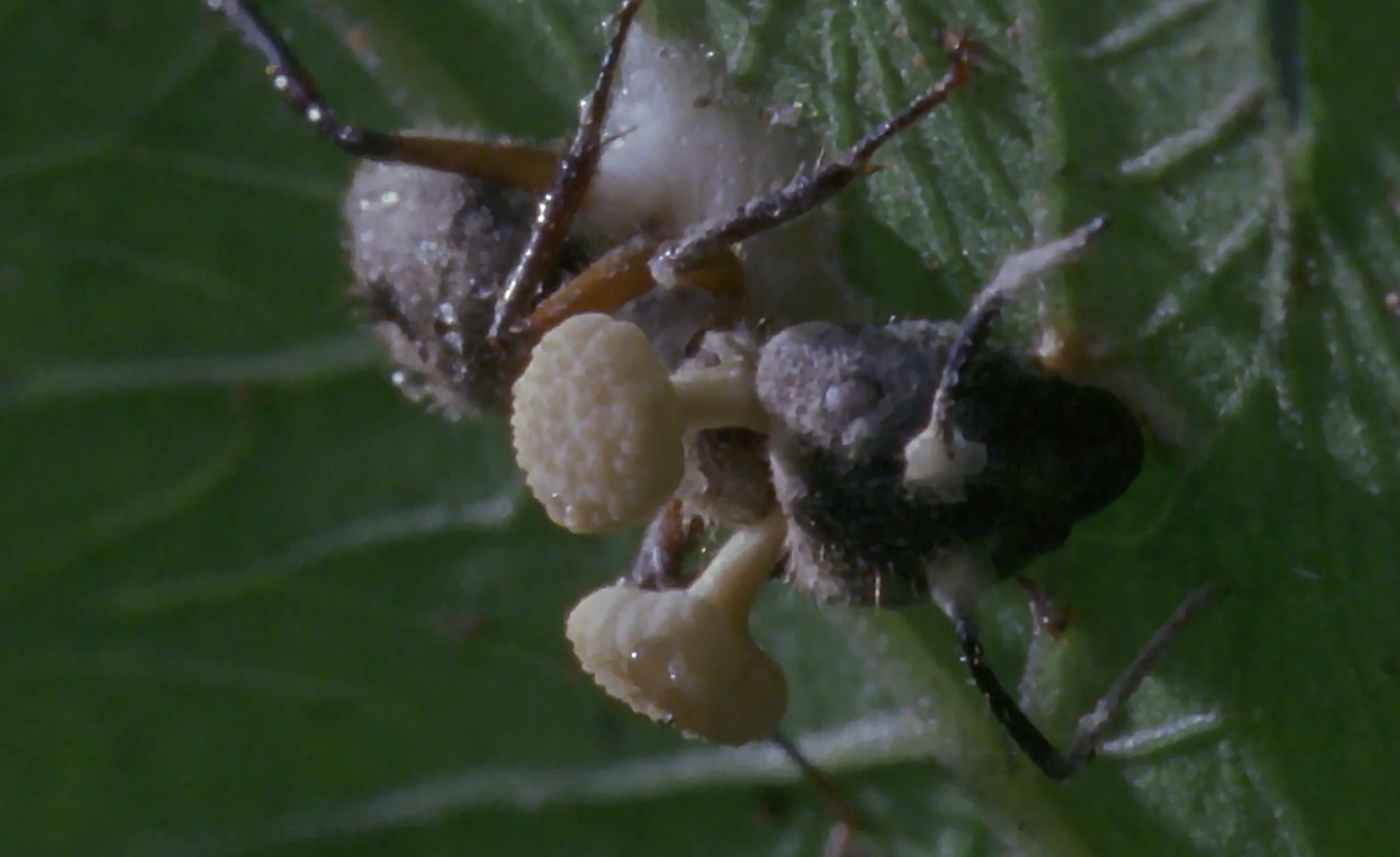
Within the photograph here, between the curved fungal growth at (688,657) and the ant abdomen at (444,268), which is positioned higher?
the ant abdomen at (444,268)

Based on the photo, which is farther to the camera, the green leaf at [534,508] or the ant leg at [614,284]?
the ant leg at [614,284]

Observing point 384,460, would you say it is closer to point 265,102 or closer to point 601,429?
point 265,102

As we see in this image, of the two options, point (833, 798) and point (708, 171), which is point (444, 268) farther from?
point (833, 798)

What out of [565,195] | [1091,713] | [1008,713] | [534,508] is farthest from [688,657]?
[534,508]

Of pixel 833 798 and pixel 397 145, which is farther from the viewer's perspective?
pixel 833 798

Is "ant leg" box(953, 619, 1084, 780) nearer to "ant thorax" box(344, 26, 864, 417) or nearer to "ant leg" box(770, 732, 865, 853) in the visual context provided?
"ant thorax" box(344, 26, 864, 417)

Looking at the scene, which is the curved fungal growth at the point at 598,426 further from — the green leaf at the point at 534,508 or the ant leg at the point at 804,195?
the green leaf at the point at 534,508

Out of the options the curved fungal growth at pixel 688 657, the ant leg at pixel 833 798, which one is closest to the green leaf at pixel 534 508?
the ant leg at pixel 833 798
